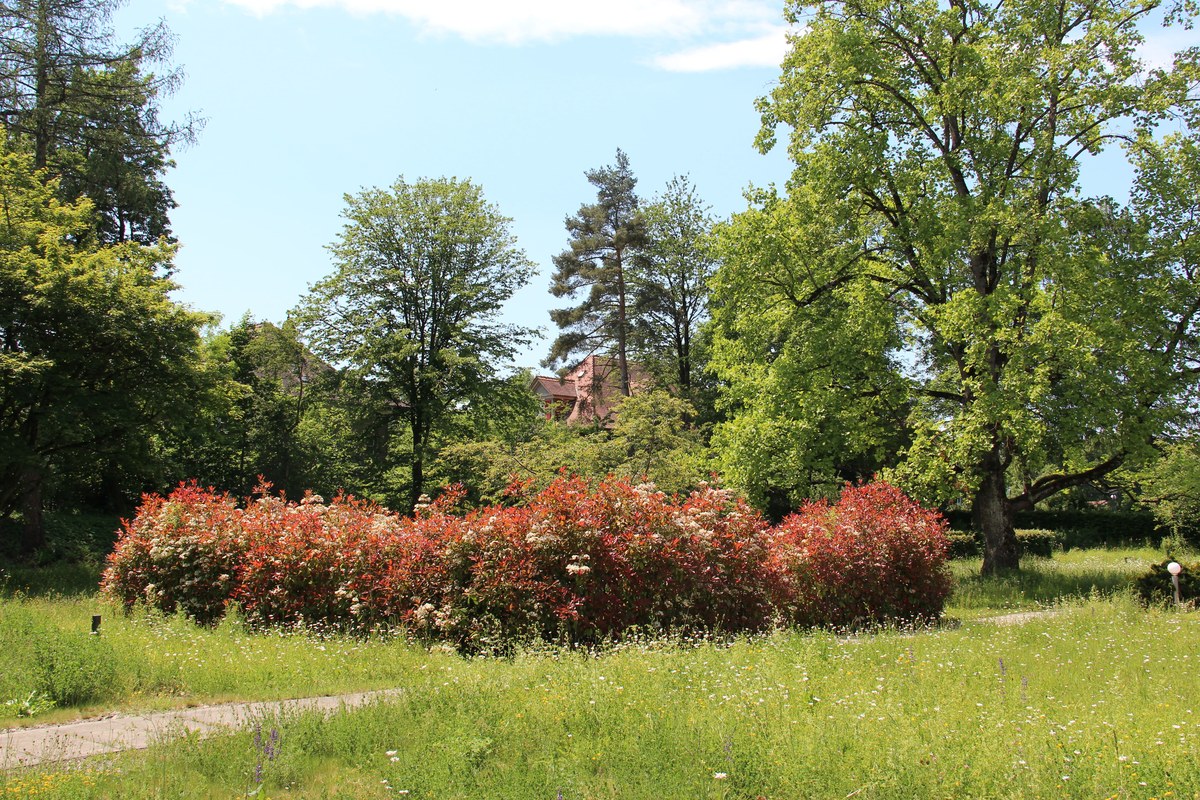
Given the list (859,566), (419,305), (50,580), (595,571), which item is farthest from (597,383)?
(595,571)

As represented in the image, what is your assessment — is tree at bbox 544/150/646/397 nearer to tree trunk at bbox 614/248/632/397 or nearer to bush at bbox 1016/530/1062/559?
tree trunk at bbox 614/248/632/397

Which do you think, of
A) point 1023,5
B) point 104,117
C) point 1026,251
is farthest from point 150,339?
point 1023,5

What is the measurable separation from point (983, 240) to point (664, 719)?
1521cm

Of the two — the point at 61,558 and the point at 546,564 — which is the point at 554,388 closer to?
the point at 61,558

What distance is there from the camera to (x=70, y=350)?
58.3 ft

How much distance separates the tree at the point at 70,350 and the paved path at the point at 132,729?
1292cm

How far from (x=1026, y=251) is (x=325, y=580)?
1597 centimetres

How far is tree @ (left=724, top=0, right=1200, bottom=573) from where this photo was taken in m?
16.1

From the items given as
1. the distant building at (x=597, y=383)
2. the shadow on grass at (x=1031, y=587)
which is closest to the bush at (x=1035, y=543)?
the shadow on grass at (x=1031, y=587)

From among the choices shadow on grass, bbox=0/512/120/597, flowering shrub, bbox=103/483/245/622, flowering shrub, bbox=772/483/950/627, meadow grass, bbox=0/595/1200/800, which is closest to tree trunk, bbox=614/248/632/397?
shadow on grass, bbox=0/512/120/597

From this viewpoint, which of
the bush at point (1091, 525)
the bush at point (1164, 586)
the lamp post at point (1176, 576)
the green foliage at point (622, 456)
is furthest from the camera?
the bush at point (1091, 525)

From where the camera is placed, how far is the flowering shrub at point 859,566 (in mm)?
11633

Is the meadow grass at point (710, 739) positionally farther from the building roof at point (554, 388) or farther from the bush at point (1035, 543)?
the building roof at point (554, 388)

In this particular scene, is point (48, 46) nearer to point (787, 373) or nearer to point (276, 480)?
point (276, 480)
